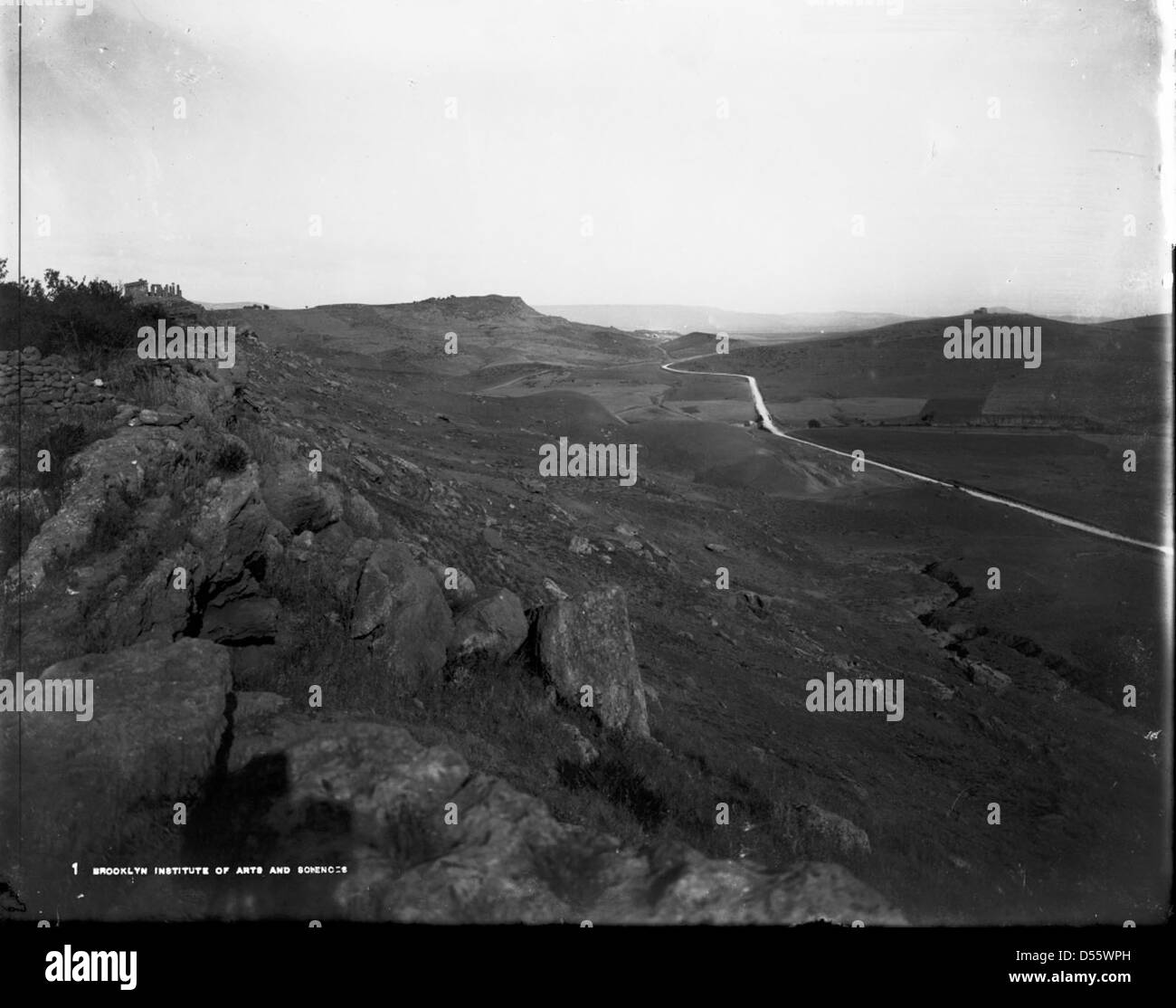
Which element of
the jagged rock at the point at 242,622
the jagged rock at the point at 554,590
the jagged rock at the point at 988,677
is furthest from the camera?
the jagged rock at the point at 988,677

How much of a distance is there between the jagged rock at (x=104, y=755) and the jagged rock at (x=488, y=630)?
2.90 metres

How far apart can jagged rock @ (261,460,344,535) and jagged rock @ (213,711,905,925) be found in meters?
3.81

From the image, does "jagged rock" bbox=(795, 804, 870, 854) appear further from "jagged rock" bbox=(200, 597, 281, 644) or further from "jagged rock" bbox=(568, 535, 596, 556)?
"jagged rock" bbox=(568, 535, 596, 556)

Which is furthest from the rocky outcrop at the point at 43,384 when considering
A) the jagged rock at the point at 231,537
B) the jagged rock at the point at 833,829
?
the jagged rock at the point at 833,829

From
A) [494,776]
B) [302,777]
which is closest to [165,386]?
[302,777]

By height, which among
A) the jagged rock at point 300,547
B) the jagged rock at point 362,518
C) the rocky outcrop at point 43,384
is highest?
the rocky outcrop at point 43,384

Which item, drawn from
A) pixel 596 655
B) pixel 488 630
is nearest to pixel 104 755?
pixel 488 630

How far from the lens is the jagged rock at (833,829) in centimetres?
805

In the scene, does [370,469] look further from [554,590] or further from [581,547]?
[581,547]

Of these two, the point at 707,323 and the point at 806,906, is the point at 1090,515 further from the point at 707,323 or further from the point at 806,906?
the point at 707,323

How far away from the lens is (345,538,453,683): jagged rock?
8219 mm

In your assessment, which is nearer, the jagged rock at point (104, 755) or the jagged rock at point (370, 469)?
the jagged rock at point (104, 755)

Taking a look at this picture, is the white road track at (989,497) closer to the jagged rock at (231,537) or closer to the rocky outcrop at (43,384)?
the jagged rock at (231,537)

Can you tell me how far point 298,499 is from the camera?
31.3 feet
